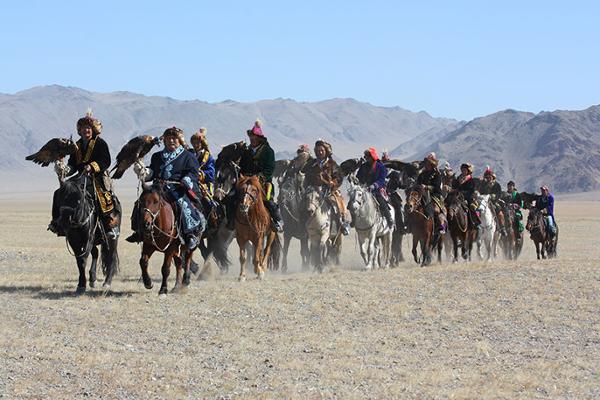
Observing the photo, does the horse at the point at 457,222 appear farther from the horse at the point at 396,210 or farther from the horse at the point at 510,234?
the horse at the point at 510,234

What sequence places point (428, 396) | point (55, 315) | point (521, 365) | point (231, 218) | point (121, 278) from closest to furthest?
1. point (428, 396)
2. point (521, 365)
3. point (55, 315)
4. point (231, 218)
5. point (121, 278)

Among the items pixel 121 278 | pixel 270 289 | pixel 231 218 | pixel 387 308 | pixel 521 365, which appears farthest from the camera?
pixel 121 278

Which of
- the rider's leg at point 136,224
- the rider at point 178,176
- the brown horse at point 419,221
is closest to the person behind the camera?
the rider's leg at point 136,224

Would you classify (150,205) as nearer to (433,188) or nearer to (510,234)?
(433,188)

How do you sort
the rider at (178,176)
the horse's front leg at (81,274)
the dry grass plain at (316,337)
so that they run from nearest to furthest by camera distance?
the dry grass plain at (316,337), the rider at (178,176), the horse's front leg at (81,274)

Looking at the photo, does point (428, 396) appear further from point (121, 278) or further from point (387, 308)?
point (121, 278)

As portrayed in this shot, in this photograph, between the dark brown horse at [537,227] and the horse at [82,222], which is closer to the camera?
the horse at [82,222]

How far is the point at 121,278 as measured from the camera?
18.1 meters

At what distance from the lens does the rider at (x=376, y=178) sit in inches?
809

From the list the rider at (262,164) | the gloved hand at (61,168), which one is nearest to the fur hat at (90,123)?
the gloved hand at (61,168)

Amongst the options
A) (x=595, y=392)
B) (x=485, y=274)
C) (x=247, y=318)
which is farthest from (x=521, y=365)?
(x=485, y=274)

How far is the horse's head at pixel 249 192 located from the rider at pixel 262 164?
1.11 ft

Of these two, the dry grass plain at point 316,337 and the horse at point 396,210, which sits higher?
the horse at point 396,210

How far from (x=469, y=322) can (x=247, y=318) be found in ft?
9.42
